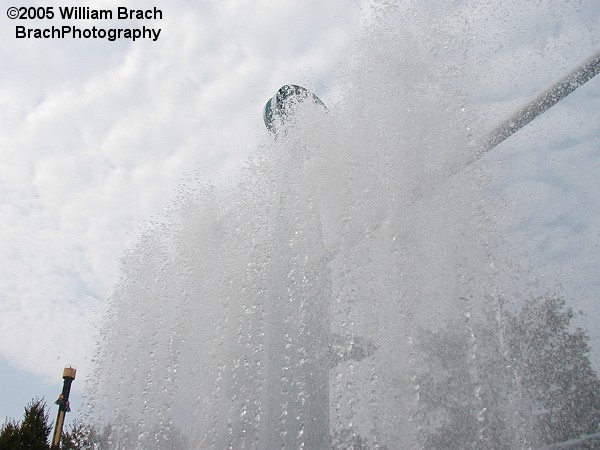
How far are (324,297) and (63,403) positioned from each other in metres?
4.85

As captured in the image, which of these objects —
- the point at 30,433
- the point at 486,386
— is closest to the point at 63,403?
the point at 30,433

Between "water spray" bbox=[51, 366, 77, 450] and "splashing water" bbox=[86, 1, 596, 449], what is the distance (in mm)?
774

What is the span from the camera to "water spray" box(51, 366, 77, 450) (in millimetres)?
8172

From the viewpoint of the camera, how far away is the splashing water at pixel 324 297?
6.04 meters

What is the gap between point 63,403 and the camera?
27.8 ft

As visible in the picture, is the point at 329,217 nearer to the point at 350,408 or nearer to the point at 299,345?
the point at 299,345

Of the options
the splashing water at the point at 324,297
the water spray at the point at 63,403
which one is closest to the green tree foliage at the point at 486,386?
the splashing water at the point at 324,297

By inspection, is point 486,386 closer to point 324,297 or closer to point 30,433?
Result: point 324,297

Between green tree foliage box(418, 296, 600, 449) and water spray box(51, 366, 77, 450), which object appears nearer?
green tree foliage box(418, 296, 600, 449)

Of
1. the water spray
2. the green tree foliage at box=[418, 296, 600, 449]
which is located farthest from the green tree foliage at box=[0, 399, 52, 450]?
the green tree foliage at box=[418, 296, 600, 449]

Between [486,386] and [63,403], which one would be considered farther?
[63,403]

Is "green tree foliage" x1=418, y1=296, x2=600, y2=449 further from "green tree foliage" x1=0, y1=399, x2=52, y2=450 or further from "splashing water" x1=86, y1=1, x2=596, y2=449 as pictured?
Result: "green tree foliage" x1=0, y1=399, x2=52, y2=450

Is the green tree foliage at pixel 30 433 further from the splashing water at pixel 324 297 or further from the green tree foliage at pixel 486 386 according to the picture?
the green tree foliage at pixel 486 386

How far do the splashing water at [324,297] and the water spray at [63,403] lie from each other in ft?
2.54
